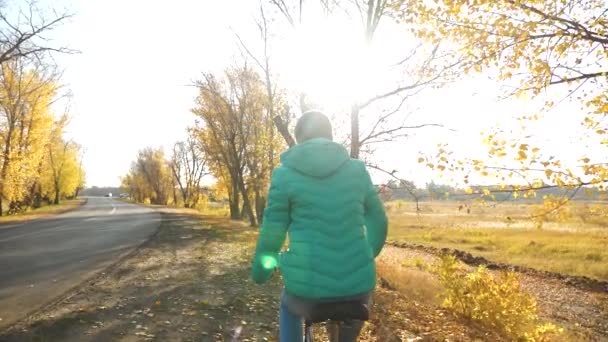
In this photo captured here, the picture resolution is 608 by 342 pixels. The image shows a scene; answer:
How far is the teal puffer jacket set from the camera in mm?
2551

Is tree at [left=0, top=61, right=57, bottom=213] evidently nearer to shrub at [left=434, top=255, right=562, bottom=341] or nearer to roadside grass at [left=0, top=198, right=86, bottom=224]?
roadside grass at [left=0, top=198, right=86, bottom=224]

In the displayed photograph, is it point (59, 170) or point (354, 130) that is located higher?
point (59, 170)

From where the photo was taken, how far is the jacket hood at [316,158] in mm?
2602

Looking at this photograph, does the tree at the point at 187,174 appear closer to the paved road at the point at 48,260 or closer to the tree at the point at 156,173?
the tree at the point at 156,173

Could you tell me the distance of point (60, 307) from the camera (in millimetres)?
6930

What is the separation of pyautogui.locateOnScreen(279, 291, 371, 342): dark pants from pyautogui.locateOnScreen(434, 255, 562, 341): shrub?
7479 millimetres

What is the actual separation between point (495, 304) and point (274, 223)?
8.23m

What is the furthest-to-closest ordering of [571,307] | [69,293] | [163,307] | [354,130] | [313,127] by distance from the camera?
1. [571,307]
2. [354,130]
3. [69,293]
4. [163,307]
5. [313,127]

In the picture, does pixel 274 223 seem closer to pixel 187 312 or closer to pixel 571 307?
pixel 187 312

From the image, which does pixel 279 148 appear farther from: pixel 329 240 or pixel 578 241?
pixel 578 241

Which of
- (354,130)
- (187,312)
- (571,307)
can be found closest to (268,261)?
(187,312)

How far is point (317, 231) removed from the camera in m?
2.60

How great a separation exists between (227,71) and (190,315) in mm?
23478

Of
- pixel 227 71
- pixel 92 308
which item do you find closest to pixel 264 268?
pixel 92 308
